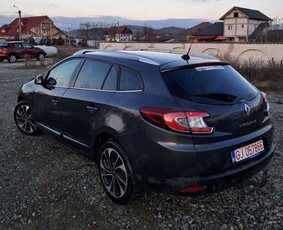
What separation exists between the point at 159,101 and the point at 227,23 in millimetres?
65264

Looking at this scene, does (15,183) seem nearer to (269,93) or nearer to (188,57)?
(188,57)

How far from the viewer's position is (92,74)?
3740 mm

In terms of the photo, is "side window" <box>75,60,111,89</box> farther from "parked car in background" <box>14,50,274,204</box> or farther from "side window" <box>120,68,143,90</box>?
"side window" <box>120,68,143,90</box>

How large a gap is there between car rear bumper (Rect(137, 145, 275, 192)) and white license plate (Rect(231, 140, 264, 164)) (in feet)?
0.27

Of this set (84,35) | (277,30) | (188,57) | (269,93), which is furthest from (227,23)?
(188,57)

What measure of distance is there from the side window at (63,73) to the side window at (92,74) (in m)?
0.26

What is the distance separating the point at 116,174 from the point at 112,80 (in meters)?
1.04

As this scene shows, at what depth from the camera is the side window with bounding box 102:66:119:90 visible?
3.34 metres

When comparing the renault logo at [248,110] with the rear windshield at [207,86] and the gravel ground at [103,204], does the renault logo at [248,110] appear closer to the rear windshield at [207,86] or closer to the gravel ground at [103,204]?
the rear windshield at [207,86]

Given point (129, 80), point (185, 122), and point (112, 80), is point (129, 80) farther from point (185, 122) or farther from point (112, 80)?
point (185, 122)

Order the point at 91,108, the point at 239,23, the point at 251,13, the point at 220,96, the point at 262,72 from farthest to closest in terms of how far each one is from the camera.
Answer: the point at 251,13
the point at 239,23
the point at 262,72
the point at 91,108
the point at 220,96

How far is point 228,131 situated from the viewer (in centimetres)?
278

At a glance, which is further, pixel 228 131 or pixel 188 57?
pixel 188 57

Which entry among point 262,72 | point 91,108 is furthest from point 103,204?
point 262,72
